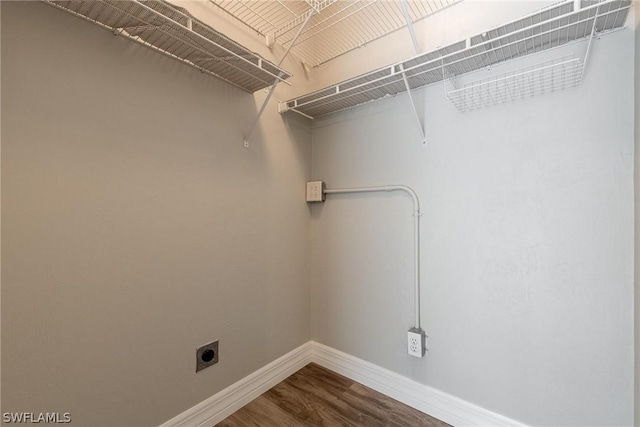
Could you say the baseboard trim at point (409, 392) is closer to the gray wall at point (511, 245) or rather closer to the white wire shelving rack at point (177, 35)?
the gray wall at point (511, 245)

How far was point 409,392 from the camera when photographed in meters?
1.54

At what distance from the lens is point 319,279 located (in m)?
1.98

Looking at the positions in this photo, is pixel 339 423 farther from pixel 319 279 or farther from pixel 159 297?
pixel 159 297

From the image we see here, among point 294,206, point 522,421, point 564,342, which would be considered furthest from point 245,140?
point 522,421

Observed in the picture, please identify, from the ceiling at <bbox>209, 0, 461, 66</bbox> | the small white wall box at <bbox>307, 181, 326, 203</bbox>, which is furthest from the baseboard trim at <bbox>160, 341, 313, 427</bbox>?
the ceiling at <bbox>209, 0, 461, 66</bbox>

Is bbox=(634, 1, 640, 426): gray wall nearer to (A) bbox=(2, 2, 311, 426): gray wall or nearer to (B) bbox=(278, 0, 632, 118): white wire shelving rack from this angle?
(B) bbox=(278, 0, 632, 118): white wire shelving rack

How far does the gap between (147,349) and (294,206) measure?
111 centimetres

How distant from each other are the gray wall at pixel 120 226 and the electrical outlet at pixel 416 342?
2.81 ft

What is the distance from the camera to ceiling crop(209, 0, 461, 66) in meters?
1.50

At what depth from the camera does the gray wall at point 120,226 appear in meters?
0.90

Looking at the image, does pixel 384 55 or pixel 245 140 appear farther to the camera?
pixel 384 55

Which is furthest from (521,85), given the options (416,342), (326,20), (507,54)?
(416,342)

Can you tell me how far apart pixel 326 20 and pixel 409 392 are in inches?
88.3

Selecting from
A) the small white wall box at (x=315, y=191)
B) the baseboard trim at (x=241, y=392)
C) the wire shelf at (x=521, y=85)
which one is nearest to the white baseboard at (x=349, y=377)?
the baseboard trim at (x=241, y=392)
